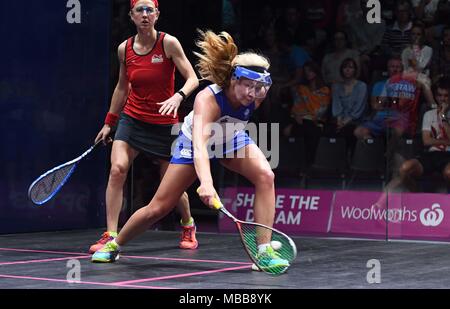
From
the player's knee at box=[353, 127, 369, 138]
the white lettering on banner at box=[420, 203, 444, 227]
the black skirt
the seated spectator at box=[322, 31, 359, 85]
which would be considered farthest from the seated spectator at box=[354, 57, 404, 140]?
the black skirt

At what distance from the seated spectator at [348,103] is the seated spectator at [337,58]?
0.04 m

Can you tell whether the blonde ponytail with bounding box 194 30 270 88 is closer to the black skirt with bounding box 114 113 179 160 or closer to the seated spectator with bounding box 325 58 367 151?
the black skirt with bounding box 114 113 179 160

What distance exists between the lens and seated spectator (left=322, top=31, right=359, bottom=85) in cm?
933

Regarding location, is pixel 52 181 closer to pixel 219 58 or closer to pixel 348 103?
pixel 219 58

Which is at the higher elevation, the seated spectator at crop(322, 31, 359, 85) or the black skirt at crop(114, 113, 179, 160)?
the seated spectator at crop(322, 31, 359, 85)

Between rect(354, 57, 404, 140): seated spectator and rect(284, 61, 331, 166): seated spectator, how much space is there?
0.42m

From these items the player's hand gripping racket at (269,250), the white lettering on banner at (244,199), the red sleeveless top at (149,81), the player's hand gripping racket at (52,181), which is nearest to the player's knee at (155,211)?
the player's hand gripping racket at (269,250)

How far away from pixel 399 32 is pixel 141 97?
10.7ft

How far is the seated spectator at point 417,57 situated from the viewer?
8828 mm

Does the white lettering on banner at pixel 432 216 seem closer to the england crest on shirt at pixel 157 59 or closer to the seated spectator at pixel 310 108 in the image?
the seated spectator at pixel 310 108

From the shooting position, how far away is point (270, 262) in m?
5.36

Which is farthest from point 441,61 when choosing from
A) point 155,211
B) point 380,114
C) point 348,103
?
point 155,211

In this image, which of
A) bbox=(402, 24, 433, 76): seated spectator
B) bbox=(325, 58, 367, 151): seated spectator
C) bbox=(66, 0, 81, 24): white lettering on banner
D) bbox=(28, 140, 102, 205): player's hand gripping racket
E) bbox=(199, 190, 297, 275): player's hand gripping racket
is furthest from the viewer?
bbox=(325, 58, 367, 151): seated spectator
